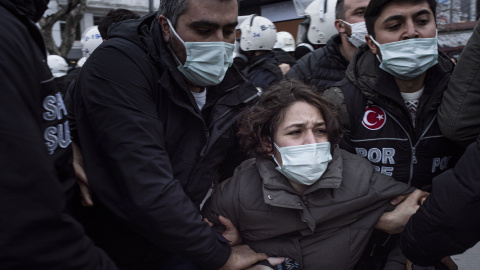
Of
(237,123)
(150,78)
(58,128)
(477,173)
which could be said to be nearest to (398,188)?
(477,173)

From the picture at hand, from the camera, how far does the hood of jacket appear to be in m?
2.26

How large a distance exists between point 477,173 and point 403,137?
77 cm

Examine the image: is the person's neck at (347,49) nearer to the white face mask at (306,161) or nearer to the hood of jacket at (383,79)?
the hood of jacket at (383,79)

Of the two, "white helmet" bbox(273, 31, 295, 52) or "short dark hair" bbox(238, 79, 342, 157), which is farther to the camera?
"white helmet" bbox(273, 31, 295, 52)

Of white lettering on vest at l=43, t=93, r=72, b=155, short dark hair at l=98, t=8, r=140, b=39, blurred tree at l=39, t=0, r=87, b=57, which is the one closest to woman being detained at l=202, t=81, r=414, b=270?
white lettering on vest at l=43, t=93, r=72, b=155

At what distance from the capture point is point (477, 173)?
1.50 metres

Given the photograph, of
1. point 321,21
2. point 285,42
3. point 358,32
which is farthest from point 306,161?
point 285,42

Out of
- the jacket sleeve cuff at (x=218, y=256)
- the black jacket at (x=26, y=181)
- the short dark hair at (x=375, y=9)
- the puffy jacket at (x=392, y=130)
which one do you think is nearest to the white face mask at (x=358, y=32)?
the short dark hair at (x=375, y=9)

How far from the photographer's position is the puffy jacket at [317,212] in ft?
6.84

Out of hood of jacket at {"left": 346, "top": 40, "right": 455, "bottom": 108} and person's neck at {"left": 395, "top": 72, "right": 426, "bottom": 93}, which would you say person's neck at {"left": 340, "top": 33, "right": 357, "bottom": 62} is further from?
person's neck at {"left": 395, "top": 72, "right": 426, "bottom": 93}

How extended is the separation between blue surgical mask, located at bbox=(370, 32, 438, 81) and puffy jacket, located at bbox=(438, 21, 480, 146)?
0.25 m

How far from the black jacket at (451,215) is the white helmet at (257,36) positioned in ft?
13.0

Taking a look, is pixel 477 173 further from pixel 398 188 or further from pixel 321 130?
pixel 321 130

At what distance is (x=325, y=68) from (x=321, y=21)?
146 cm
